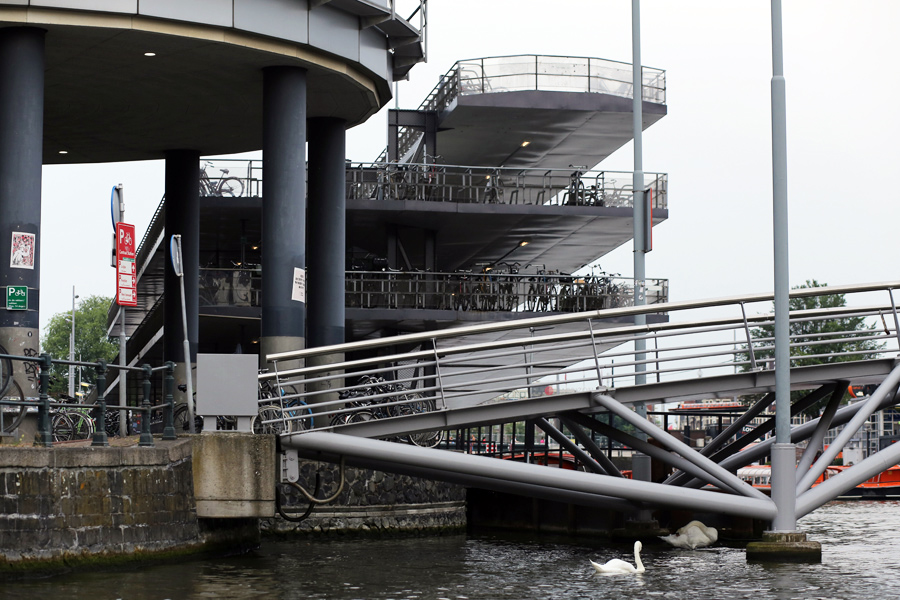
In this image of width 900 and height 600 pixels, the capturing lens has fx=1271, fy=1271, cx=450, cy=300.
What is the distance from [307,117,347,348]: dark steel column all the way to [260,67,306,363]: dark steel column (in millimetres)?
3020

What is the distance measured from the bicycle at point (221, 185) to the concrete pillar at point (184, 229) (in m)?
5.81

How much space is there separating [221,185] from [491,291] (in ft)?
25.4

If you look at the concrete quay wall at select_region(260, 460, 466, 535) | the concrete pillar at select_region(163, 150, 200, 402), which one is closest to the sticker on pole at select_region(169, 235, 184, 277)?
the concrete quay wall at select_region(260, 460, 466, 535)

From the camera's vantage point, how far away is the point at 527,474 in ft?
57.4

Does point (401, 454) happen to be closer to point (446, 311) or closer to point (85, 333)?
point (446, 311)

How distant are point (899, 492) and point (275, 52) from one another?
3329 centimetres

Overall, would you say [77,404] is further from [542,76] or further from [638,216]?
[542,76]

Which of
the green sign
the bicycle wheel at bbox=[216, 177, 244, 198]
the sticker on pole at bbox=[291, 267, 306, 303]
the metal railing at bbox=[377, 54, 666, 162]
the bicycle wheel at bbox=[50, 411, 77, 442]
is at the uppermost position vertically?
the metal railing at bbox=[377, 54, 666, 162]

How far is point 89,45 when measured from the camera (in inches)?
764

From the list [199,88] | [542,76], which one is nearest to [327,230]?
[199,88]

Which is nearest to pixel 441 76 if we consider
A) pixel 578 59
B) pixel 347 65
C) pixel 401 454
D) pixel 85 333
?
pixel 578 59

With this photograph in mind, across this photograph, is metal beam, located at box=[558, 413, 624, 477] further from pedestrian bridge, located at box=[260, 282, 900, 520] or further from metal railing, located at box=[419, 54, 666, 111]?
metal railing, located at box=[419, 54, 666, 111]

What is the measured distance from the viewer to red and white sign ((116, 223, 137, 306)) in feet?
53.0

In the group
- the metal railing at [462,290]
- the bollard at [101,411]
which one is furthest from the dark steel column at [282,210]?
the metal railing at [462,290]
